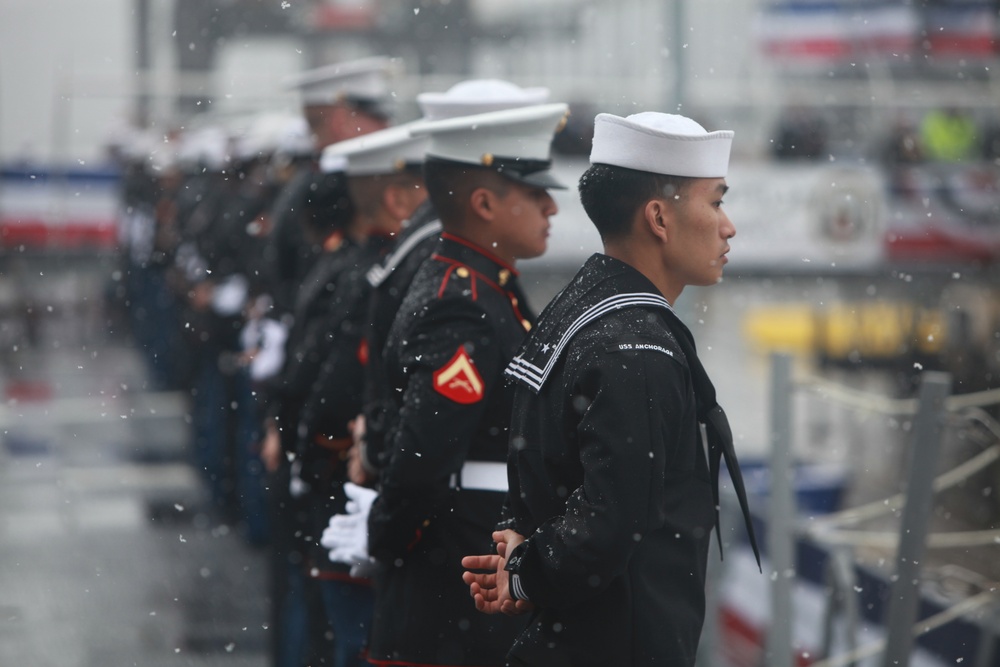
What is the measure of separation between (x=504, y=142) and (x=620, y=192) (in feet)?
2.50

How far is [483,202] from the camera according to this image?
10.7ft

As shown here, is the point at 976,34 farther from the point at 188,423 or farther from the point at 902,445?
the point at 188,423

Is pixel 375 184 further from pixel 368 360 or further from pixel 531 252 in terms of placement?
pixel 531 252

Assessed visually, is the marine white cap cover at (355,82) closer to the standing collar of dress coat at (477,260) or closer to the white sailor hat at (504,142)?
the white sailor hat at (504,142)

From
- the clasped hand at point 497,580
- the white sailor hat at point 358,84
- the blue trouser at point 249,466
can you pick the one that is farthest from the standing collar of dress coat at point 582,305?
the blue trouser at point 249,466

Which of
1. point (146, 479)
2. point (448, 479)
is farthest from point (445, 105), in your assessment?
point (146, 479)

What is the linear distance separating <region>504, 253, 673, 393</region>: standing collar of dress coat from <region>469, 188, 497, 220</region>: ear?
654mm

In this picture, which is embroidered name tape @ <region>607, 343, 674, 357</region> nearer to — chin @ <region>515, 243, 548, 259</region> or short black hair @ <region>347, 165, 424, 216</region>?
chin @ <region>515, 243, 548, 259</region>

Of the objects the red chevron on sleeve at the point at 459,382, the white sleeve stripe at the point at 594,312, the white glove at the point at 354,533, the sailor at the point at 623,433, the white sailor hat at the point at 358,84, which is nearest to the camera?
the sailor at the point at 623,433

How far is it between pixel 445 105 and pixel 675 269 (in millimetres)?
1231

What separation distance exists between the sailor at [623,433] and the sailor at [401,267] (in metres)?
1.01

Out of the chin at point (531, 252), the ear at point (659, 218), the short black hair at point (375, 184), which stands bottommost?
the short black hair at point (375, 184)

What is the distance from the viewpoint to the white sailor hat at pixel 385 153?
421cm

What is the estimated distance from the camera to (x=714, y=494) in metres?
2.60
